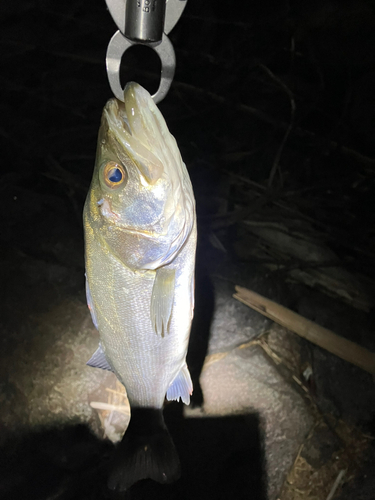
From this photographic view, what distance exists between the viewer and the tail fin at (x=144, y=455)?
142 cm

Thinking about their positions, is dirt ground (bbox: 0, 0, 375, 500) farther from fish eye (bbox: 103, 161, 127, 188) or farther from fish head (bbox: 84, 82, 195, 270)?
fish eye (bbox: 103, 161, 127, 188)

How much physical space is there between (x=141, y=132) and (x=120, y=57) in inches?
8.8

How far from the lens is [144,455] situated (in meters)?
1.46

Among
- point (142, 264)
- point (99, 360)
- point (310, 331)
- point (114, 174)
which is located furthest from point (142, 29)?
point (310, 331)

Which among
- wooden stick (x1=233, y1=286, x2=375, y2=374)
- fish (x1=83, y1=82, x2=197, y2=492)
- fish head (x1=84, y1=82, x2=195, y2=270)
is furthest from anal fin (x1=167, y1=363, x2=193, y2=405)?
wooden stick (x1=233, y1=286, x2=375, y2=374)

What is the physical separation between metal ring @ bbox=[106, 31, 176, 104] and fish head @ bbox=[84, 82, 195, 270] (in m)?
0.05

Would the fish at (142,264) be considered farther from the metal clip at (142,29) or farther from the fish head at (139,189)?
the metal clip at (142,29)

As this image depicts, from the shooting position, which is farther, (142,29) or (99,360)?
(99,360)

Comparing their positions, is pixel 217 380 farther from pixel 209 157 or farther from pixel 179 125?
pixel 179 125

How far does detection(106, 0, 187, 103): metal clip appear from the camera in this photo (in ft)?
2.87

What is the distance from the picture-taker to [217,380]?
2541 mm

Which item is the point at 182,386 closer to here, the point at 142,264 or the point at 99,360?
the point at 99,360

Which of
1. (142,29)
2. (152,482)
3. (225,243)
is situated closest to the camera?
(142,29)

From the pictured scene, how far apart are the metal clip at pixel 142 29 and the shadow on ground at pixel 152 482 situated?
7.57 ft
